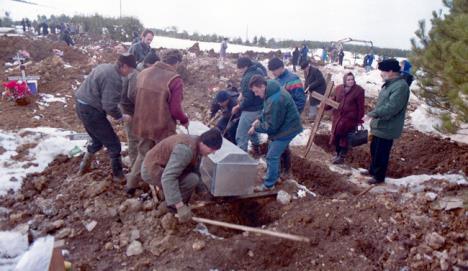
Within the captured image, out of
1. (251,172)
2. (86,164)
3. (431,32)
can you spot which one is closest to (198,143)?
(251,172)

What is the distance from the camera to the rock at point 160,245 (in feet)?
11.0

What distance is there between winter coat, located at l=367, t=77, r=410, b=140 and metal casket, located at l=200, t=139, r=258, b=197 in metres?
1.81

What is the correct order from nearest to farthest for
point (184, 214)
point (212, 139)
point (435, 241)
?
1. point (435, 241)
2. point (212, 139)
3. point (184, 214)

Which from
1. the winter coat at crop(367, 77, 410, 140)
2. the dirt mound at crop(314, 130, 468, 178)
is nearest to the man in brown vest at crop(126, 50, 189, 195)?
the winter coat at crop(367, 77, 410, 140)

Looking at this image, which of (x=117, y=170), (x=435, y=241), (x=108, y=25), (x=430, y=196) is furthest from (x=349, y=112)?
(x=108, y=25)

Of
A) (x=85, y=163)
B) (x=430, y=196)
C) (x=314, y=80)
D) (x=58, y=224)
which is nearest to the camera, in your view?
(x=58, y=224)

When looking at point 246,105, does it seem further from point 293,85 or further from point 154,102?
point 154,102

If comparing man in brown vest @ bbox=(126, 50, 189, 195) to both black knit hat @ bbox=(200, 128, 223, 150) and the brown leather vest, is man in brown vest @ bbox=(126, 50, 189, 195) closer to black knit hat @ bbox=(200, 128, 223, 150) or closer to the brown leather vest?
the brown leather vest

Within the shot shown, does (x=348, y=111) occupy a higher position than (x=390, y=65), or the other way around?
(x=390, y=65)

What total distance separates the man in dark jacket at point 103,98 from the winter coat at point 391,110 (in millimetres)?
3214

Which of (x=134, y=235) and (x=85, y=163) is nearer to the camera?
(x=134, y=235)

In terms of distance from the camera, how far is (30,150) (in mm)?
5406

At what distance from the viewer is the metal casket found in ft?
13.4

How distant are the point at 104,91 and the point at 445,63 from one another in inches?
184
